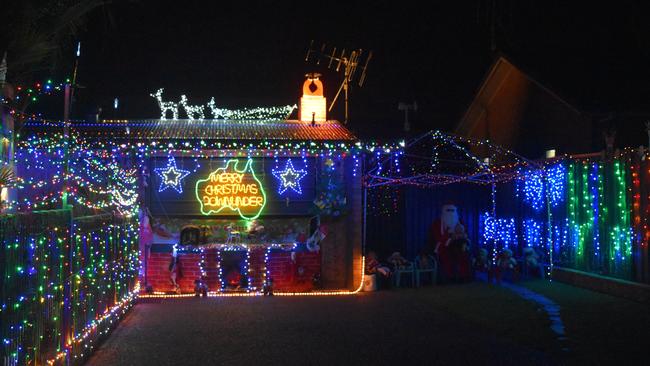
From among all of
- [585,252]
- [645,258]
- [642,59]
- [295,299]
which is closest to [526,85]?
[642,59]

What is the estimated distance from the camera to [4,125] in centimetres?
1166

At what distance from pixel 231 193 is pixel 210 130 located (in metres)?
1.67

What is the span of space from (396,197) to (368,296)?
3.09 metres

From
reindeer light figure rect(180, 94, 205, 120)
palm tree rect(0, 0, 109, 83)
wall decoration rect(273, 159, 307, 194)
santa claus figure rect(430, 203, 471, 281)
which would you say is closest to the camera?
palm tree rect(0, 0, 109, 83)

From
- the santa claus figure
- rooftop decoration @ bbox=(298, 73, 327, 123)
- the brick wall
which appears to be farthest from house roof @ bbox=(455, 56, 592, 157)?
the brick wall

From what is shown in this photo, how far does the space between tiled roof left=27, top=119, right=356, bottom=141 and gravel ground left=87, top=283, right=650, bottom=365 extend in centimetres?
320

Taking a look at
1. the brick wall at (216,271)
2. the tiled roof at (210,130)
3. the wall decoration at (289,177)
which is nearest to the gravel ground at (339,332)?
the brick wall at (216,271)

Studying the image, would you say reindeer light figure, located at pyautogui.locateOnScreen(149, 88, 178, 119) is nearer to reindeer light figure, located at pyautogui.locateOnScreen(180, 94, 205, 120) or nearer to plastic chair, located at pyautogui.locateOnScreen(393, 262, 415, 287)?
reindeer light figure, located at pyautogui.locateOnScreen(180, 94, 205, 120)

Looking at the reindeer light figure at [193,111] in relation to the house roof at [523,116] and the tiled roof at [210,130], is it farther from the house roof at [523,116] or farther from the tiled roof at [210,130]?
the house roof at [523,116]

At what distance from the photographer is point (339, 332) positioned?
32.6 ft

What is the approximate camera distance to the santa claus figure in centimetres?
1545

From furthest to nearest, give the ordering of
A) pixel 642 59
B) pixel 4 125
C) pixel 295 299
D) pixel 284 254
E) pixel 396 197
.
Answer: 1. pixel 642 59
2. pixel 396 197
3. pixel 284 254
4. pixel 295 299
5. pixel 4 125

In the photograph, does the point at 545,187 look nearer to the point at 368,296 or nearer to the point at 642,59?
the point at 368,296

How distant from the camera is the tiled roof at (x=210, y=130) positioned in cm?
1401
